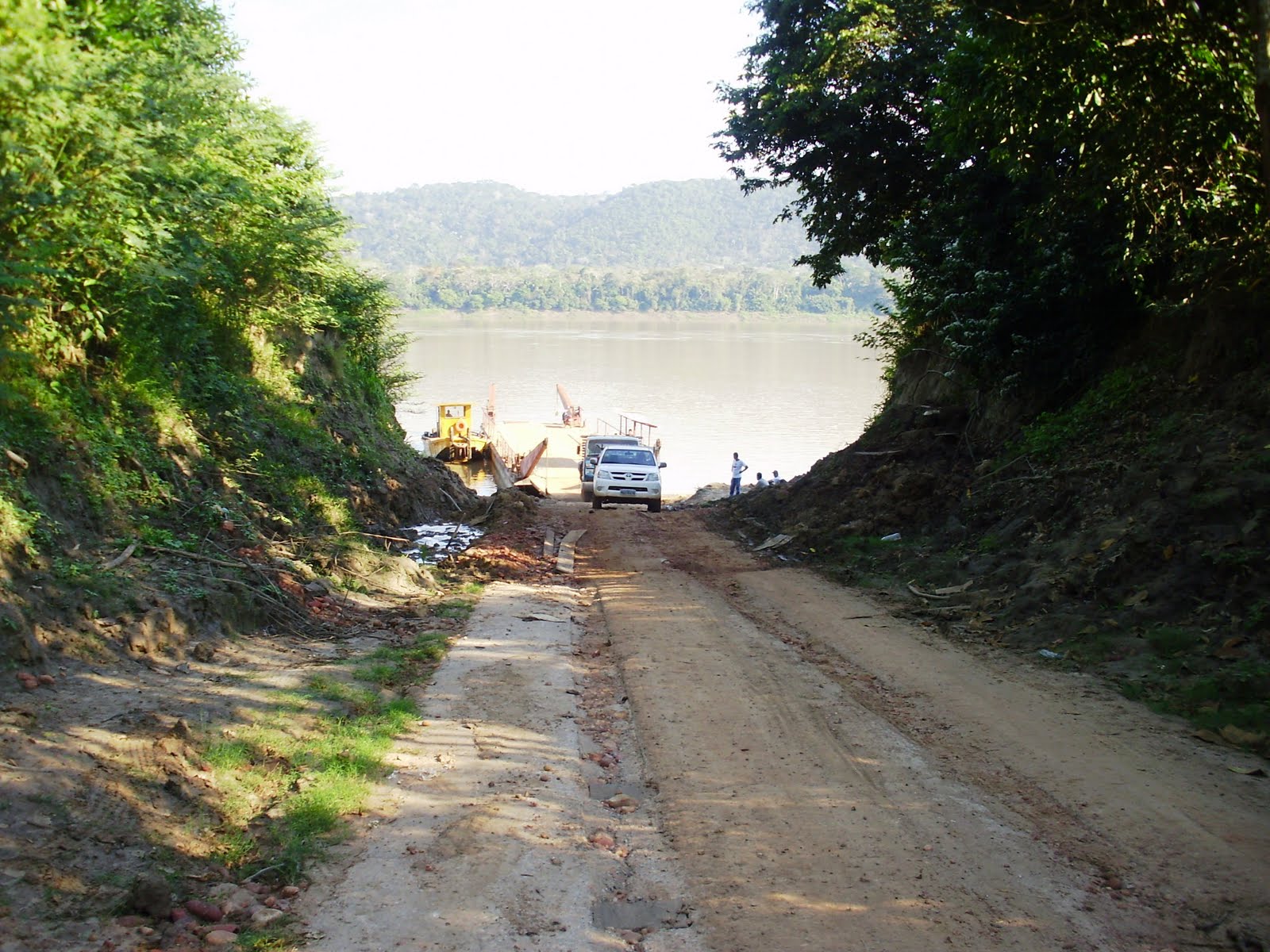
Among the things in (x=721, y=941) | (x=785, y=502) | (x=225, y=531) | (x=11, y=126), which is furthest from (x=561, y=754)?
(x=785, y=502)

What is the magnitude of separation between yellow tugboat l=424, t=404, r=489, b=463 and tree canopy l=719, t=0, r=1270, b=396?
28.5 m

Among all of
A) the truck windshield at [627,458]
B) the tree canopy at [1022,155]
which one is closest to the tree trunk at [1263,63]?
the tree canopy at [1022,155]

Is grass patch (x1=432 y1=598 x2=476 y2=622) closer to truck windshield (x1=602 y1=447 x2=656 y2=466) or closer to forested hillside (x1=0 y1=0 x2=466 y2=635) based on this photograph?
forested hillside (x1=0 y1=0 x2=466 y2=635)

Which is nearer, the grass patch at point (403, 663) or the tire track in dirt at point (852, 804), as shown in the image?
the tire track in dirt at point (852, 804)

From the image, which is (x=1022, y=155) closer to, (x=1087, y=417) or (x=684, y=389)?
(x=1087, y=417)

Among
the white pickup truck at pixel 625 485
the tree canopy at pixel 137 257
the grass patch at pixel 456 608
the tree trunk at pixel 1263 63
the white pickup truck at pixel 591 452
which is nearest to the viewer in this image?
the tree trunk at pixel 1263 63

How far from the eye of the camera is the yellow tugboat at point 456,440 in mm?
52312

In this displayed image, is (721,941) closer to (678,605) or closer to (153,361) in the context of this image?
(678,605)

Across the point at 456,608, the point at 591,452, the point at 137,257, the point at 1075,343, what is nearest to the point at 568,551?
the point at 456,608

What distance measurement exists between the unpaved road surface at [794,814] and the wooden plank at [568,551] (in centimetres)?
578

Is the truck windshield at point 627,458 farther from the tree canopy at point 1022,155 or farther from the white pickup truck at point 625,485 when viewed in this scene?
the tree canopy at point 1022,155

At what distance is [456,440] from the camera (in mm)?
52344

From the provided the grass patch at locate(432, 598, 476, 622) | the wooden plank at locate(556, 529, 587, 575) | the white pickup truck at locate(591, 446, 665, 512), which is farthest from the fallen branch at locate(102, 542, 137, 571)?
the white pickup truck at locate(591, 446, 665, 512)

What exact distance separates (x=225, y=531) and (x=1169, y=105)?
40.5 feet
